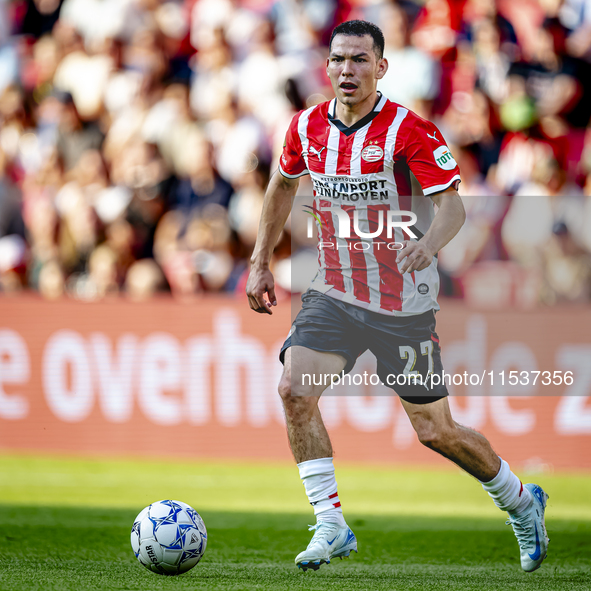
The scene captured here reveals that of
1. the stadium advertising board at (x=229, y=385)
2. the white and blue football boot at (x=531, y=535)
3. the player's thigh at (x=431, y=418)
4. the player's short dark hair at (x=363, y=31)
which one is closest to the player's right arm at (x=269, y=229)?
the player's short dark hair at (x=363, y=31)

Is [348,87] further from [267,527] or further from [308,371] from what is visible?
[267,527]

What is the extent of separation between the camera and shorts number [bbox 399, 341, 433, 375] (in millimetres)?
4621

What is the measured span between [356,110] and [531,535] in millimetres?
2306

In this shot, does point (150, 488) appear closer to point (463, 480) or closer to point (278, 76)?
point (463, 480)

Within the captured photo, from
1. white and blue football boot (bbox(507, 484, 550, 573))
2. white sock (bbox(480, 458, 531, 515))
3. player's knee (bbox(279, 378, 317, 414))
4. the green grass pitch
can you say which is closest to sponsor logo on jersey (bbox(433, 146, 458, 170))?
player's knee (bbox(279, 378, 317, 414))

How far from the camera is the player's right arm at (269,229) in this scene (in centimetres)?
489

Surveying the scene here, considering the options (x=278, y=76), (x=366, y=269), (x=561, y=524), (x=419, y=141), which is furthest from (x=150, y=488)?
(x=278, y=76)

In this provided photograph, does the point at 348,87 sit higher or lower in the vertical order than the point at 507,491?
higher

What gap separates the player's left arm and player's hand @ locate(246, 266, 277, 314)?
2.64 feet

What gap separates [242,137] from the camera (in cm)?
1038

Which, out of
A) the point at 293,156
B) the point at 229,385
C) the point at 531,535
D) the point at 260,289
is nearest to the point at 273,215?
the point at 293,156

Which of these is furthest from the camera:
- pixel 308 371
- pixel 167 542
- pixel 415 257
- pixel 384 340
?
pixel 384 340

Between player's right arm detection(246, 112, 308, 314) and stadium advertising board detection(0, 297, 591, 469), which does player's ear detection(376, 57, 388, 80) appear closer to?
player's right arm detection(246, 112, 308, 314)

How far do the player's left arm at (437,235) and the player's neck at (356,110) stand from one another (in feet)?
1.80
